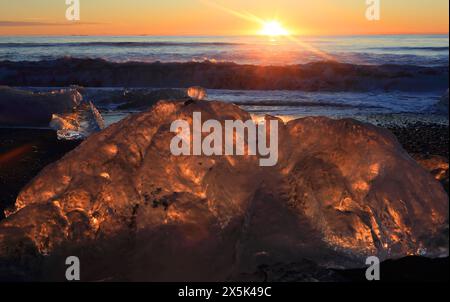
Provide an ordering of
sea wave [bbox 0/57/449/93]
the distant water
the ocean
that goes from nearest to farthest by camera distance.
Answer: the ocean < sea wave [bbox 0/57/449/93] < the distant water

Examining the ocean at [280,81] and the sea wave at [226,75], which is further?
the sea wave at [226,75]

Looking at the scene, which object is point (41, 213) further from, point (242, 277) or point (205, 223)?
point (242, 277)

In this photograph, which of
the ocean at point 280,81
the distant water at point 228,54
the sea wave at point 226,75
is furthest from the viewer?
the distant water at point 228,54

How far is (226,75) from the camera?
17.3 m

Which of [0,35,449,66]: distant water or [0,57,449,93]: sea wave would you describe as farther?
[0,35,449,66]: distant water

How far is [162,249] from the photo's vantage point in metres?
3.04

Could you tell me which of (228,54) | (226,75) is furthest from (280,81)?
(228,54)

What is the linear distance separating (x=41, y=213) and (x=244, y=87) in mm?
13141

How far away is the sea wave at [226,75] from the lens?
50.6ft

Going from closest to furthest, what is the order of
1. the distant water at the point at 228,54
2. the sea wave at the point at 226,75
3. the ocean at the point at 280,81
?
the ocean at the point at 280,81 → the sea wave at the point at 226,75 → the distant water at the point at 228,54

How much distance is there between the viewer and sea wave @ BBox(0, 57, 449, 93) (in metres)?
15.4

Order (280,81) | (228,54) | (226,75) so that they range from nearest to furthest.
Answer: (280,81) → (226,75) → (228,54)

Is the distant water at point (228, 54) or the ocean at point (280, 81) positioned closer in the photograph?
the ocean at point (280, 81)

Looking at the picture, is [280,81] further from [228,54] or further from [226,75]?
[228,54]
